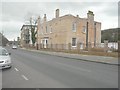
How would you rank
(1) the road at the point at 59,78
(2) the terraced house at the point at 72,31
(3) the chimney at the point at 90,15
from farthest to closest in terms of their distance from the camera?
(3) the chimney at the point at 90,15 → (2) the terraced house at the point at 72,31 → (1) the road at the point at 59,78

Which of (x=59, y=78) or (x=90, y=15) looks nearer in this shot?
(x=59, y=78)

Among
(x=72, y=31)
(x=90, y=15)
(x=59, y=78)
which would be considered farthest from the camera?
(x=90, y=15)

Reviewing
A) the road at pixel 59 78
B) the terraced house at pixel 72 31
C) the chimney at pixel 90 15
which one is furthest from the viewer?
the chimney at pixel 90 15

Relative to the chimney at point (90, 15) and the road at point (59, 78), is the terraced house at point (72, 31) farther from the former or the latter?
the road at point (59, 78)

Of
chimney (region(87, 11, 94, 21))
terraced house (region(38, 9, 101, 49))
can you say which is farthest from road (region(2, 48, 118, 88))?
chimney (region(87, 11, 94, 21))

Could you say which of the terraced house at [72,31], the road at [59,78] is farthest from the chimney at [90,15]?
the road at [59,78]

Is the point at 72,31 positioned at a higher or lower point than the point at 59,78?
higher

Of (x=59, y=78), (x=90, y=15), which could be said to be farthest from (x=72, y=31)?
(x=59, y=78)

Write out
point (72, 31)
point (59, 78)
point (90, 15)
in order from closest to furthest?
point (59, 78), point (72, 31), point (90, 15)

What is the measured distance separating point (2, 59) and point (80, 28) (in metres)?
38.3

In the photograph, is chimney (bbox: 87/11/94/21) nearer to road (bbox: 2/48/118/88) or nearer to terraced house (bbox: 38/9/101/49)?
terraced house (bbox: 38/9/101/49)

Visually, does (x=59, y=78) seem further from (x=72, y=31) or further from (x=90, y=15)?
(x=90, y=15)

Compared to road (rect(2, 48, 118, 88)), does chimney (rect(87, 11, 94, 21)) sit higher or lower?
higher

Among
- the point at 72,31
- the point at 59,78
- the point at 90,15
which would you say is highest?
the point at 90,15
